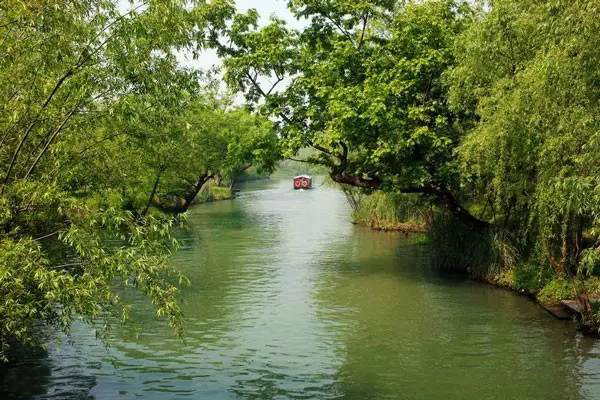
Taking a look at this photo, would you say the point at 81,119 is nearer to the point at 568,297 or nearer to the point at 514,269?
the point at 568,297

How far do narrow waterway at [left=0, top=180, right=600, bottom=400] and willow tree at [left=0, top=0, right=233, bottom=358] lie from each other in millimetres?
4711

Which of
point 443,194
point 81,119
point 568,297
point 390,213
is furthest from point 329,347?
point 390,213

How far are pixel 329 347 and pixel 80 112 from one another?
10340 millimetres

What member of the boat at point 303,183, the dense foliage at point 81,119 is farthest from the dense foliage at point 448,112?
the boat at point 303,183

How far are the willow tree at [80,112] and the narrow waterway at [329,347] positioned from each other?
4.71 m

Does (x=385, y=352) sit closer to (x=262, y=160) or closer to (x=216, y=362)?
(x=216, y=362)

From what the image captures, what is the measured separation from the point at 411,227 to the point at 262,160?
63.4ft

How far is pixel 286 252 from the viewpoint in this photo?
3747 cm

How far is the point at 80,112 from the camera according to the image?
12250 millimetres

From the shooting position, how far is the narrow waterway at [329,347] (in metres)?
15.2

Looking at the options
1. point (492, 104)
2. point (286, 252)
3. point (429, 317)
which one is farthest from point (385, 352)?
point (286, 252)

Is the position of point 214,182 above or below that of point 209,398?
above

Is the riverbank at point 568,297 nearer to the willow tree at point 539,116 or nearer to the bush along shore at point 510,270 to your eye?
the bush along shore at point 510,270

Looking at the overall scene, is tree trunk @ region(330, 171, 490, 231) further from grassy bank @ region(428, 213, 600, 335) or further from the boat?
the boat
